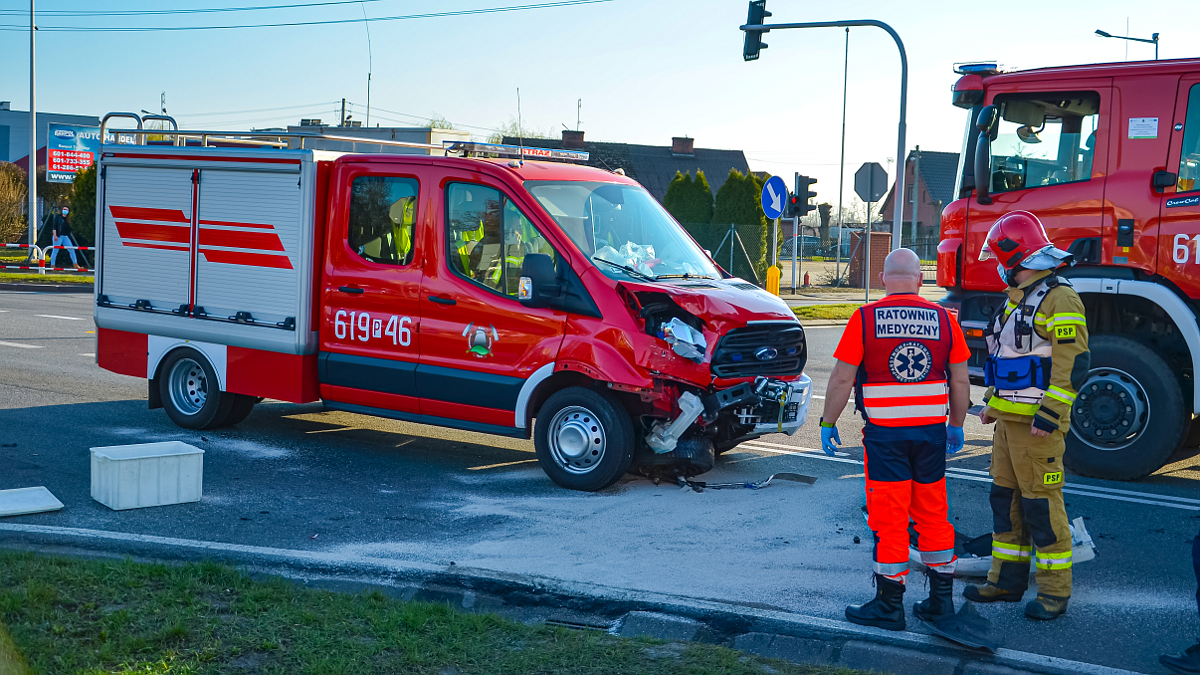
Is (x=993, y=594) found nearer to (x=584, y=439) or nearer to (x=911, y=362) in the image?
(x=911, y=362)

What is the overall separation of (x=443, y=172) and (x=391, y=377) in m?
1.57

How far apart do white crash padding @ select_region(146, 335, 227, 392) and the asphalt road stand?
1.73ft

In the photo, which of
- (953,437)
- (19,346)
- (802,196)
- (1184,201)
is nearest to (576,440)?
(953,437)

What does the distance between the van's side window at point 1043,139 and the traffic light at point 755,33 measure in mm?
10946

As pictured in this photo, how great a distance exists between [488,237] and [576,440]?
1613 mm

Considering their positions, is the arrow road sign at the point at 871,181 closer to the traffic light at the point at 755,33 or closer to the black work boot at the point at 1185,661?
the traffic light at the point at 755,33

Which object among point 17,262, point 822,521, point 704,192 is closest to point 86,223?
point 17,262

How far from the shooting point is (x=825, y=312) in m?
23.3

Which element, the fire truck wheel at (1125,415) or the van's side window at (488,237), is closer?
the van's side window at (488,237)

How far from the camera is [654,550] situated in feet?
→ 19.8

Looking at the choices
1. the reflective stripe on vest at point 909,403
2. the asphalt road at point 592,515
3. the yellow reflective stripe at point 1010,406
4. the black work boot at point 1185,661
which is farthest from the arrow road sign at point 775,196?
the black work boot at point 1185,661

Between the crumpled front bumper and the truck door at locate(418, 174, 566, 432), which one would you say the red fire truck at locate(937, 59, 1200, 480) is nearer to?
the crumpled front bumper

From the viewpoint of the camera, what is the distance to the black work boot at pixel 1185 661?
436 centimetres

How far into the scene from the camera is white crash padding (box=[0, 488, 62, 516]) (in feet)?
20.9
